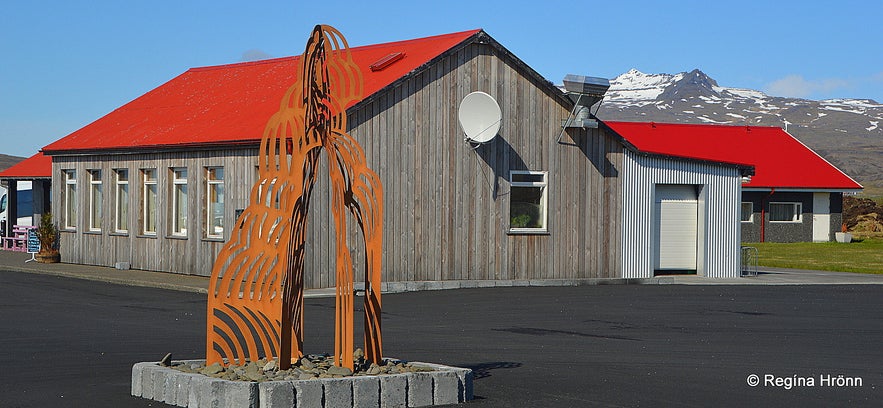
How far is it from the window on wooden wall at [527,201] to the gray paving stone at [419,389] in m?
15.8

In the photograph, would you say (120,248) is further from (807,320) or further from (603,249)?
(807,320)

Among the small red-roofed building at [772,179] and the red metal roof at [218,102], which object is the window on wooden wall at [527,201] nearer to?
the red metal roof at [218,102]

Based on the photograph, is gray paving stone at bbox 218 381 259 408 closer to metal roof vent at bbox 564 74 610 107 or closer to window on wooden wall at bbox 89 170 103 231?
metal roof vent at bbox 564 74 610 107

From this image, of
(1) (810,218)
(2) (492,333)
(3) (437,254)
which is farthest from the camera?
(1) (810,218)

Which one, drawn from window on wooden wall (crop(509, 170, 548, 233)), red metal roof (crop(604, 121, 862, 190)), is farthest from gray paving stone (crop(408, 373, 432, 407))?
red metal roof (crop(604, 121, 862, 190))

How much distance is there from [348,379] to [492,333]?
255 inches

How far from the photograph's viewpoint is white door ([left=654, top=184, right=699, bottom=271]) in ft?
92.9

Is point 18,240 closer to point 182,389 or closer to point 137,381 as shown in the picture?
point 137,381

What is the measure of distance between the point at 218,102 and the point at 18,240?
12648 millimetres

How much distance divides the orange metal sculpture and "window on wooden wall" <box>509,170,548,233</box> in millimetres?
14606

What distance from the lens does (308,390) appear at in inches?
375

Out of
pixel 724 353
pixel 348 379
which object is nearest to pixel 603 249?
pixel 724 353

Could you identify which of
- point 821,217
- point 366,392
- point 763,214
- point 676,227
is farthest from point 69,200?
point 821,217

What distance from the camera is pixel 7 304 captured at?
65.4 feet
